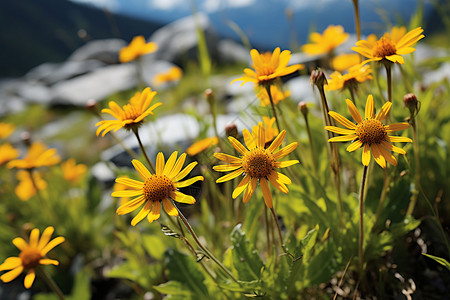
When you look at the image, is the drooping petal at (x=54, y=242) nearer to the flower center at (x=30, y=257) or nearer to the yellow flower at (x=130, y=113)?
the flower center at (x=30, y=257)

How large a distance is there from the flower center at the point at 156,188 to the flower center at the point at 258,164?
16 centimetres

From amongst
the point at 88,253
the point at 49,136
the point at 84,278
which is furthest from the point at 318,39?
the point at 49,136

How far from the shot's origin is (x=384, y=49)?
2.26ft

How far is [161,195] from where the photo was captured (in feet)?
2.16

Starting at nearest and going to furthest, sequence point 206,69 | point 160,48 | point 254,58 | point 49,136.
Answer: point 254,58 → point 206,69 → point 49,136 → point 160,48

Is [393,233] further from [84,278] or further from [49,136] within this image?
[49,136]

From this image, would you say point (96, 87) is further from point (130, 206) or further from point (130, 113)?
point (130, 206)

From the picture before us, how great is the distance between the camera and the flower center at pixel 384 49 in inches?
27.0

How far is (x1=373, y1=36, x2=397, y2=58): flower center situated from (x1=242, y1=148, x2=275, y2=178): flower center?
309 millimetres

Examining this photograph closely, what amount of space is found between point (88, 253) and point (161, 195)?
61.9 inches

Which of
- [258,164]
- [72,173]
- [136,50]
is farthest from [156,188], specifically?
[72,173]

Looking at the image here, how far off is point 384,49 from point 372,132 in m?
0.20

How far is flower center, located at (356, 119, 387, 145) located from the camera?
23.7 inches

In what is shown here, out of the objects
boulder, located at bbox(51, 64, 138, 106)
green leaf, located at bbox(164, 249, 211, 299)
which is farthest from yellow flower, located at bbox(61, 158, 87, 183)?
boulder, located at bbox(51, 64, 138, 106)
